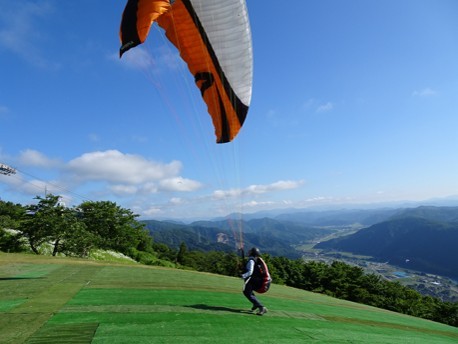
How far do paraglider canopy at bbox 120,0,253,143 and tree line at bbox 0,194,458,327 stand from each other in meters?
26.0

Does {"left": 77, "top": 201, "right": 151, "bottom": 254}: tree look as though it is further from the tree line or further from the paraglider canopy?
the paraglider canopy

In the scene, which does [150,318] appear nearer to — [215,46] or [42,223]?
[215,46]

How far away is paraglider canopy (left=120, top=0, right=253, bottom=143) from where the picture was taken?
26.3 ft

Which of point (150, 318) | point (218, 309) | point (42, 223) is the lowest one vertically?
point (218, 309)

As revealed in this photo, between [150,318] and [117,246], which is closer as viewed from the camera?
[150,318]

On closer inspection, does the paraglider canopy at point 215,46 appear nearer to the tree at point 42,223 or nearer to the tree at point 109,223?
the tree at point 42,223

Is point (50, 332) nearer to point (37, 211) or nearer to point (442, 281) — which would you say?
point (37, 211)

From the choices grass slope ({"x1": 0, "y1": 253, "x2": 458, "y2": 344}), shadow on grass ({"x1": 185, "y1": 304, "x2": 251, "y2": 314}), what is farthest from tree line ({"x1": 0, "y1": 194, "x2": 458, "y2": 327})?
shadow on grass ({"x1": 185, "y1": 304, "x2": 251, "y2": 314})

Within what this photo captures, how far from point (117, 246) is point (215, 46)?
42.0 metres

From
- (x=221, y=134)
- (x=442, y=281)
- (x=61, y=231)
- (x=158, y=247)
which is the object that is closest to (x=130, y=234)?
(x=61, y=231)

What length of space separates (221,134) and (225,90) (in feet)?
4.20

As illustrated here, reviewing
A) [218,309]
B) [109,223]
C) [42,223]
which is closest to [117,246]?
[109,223]

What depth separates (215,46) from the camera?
837cm

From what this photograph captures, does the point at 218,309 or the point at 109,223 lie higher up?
the point at 109,223
